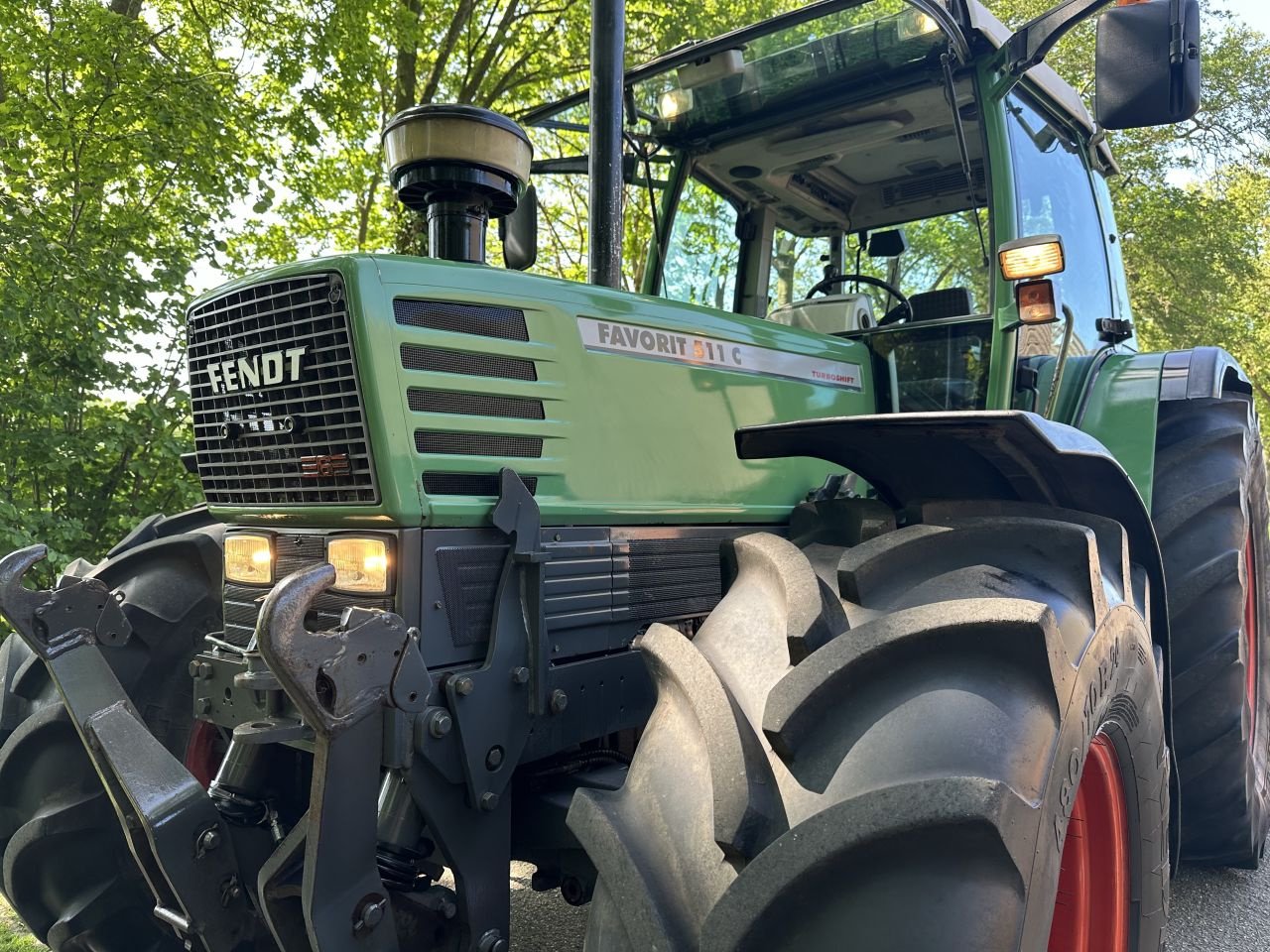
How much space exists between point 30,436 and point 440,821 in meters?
5.39

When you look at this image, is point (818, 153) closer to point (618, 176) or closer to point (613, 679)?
point (618, 176)

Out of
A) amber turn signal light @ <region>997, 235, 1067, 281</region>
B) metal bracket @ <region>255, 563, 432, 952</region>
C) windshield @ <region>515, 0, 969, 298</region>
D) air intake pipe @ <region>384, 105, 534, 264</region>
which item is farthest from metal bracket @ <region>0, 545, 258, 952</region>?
amber turn signal light @ <region>997, 235, 1067, 281</region>

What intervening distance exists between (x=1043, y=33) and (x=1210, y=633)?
1.59 m

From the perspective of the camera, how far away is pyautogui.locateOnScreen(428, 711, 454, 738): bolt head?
1556mm

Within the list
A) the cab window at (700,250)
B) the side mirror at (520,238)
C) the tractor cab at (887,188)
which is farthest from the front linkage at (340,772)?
the cab window at (700,250)

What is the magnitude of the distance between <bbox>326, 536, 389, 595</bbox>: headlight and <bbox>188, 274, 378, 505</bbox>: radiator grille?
0.26 feet

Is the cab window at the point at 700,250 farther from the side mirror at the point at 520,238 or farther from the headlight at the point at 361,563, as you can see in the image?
the headlight at the point at 361,563

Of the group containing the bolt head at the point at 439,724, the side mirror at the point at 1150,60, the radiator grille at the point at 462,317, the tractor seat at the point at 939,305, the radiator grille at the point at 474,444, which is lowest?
the bolt head at the point at 439,724

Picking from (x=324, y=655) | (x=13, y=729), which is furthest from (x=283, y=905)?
(x=13, y=729)

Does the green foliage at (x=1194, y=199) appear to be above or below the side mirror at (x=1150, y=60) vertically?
above

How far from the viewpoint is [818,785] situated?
1189mm

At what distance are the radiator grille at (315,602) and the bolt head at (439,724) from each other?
0.67 feet

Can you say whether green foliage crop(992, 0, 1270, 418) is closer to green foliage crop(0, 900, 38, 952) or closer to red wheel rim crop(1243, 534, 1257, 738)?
red wheel rim crop(1243, 534, 1257, 738)

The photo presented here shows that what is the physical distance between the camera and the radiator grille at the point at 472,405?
5.54 ft
